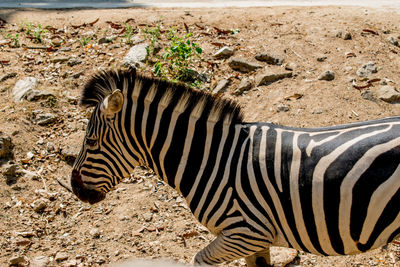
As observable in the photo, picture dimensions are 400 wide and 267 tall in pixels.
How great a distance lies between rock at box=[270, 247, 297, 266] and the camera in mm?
4688

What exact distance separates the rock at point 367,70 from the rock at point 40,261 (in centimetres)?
541

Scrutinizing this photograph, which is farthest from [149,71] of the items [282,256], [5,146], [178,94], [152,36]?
[282,256]

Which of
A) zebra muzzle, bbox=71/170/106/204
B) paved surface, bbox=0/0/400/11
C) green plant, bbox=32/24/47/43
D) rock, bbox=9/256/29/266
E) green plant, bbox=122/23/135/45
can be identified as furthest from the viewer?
paved surface, bbox=0/0/400/11

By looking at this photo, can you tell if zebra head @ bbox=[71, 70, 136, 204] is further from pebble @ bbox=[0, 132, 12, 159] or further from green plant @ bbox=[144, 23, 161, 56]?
green plant @ bbox=[144, 23, 161, 56]

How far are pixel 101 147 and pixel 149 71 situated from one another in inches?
148

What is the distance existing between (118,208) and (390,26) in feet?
20.3

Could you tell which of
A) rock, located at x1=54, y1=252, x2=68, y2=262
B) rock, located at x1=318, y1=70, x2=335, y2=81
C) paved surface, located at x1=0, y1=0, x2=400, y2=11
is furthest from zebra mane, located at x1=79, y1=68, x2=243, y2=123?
paved surface, located at x1=0, y1=0, x2=400, y2=11

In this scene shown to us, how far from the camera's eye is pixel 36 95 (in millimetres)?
7062

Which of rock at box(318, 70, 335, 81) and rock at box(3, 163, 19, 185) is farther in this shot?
rock at box(318, 70, 335, 81)

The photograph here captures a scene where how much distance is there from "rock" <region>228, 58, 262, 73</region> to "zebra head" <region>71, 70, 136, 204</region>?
383 centimetres

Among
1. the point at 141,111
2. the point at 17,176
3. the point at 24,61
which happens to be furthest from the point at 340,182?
the point at 24,61

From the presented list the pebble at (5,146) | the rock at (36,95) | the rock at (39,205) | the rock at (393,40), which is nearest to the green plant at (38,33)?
the rock at (36,95)

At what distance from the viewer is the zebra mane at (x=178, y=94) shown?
375 cm

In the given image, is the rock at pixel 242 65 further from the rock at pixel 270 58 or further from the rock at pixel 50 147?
the rock at pixel 50 147
